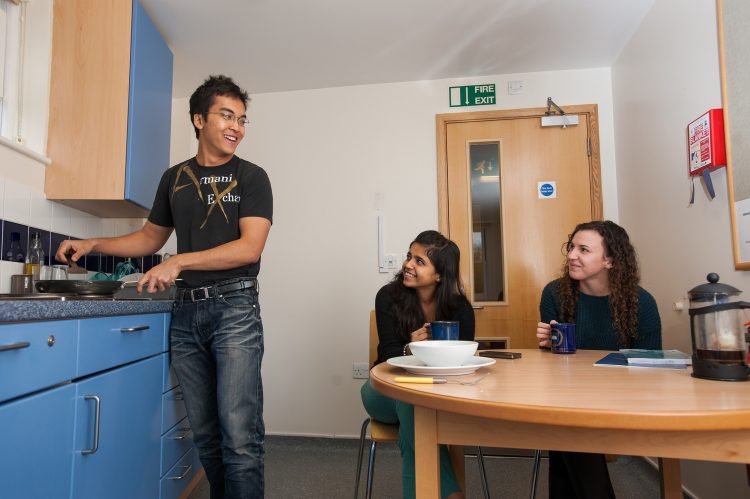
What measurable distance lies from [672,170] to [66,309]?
95.7 inches

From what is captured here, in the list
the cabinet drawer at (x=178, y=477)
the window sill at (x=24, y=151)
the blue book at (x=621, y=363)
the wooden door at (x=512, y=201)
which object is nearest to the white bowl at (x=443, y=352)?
the blue book at (x=621, y=363)

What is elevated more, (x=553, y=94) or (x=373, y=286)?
(x=553, y=94)

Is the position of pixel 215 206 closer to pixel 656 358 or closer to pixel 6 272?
pixel 6 272

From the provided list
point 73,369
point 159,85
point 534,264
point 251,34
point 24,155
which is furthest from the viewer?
point 534,264

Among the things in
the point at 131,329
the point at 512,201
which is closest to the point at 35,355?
the point at 131,329

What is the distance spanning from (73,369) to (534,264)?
252cm

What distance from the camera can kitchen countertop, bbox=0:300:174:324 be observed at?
102cm

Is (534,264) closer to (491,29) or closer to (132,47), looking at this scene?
(491,29)

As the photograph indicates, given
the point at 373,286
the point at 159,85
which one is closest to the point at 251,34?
the point at 159,85

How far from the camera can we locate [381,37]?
2.70 m

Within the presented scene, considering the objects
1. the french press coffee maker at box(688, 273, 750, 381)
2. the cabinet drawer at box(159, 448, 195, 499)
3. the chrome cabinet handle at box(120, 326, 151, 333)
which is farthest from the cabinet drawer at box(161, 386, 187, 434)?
the french press coffee maker at box(688, 273, 750, 381)

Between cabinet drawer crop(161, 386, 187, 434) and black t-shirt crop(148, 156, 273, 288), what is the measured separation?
505mm

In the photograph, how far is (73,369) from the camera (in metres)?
1.27

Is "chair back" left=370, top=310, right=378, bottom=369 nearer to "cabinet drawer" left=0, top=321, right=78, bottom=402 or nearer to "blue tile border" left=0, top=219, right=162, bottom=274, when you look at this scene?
"cabinet drawer" left=0, top=321, right=78, bottom=402
